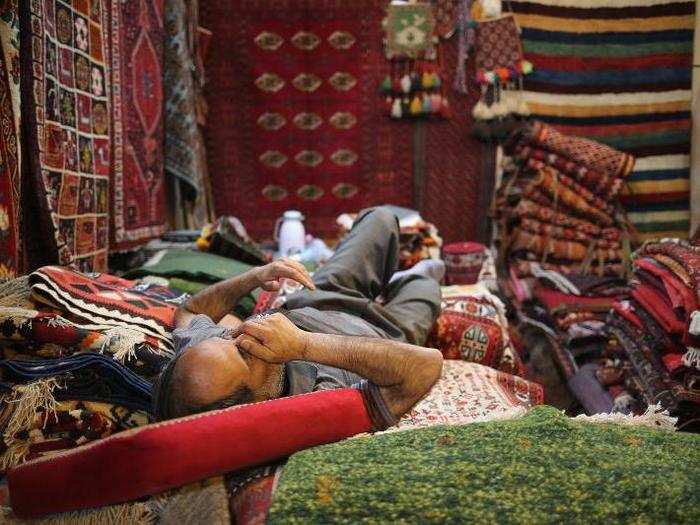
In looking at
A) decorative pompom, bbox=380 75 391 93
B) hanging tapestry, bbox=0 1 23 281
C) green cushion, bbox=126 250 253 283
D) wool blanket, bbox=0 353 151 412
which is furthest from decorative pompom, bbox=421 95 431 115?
wool blanket, bbox=0 353 151 412

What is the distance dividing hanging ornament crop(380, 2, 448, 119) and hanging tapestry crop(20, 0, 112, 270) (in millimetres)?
1820

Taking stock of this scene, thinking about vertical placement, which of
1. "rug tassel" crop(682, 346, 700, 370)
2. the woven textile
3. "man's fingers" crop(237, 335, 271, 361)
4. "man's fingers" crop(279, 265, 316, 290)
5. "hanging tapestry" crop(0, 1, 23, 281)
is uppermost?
"hanging tapestry" crop(0, 1, 23, 281)

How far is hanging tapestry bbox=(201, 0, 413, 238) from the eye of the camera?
381 centimetres

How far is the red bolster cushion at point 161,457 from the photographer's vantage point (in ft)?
3.36

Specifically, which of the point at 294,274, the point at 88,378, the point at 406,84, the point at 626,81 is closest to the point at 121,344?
the point at 88,378

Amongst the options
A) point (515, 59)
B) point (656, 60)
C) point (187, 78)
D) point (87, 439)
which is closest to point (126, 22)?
point (187, 78)

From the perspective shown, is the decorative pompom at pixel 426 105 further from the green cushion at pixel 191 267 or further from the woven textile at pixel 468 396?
the woven textile at pixel 468 396

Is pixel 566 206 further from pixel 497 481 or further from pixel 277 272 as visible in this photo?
pixel 497 481

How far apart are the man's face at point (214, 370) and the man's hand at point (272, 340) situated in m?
0.03

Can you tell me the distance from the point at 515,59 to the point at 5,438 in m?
3.39

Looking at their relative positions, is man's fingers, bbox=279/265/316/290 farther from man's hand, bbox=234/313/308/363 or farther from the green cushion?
the green cushion

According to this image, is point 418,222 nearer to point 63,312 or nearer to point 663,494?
point 63,312

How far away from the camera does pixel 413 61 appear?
3.80 metres

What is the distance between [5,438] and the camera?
1.26 meters
